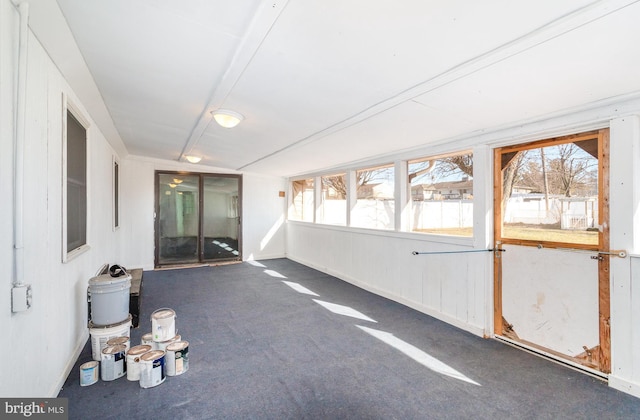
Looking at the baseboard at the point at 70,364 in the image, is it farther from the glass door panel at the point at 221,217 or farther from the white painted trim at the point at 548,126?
the white painted trim at the point at 548,126

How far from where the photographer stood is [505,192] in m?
3.11

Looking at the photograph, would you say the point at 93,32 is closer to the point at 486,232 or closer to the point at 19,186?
the point at 19,186

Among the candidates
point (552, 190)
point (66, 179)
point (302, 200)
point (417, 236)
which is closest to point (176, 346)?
point (66, 179)

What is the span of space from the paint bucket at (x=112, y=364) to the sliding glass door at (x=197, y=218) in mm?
4489

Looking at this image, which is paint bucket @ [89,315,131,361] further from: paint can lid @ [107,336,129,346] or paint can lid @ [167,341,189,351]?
paint can lid @ [167,341,189,351]

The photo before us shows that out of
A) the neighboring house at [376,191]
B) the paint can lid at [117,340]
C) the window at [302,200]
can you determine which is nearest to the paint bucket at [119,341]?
the paint can lid at [117,340]

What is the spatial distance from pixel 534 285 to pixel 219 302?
381 centimetres

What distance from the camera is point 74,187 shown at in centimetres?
264

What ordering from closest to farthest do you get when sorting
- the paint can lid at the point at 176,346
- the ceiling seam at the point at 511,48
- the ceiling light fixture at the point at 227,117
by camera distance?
the ceiling seam at the point at 511,48
the paint can lid at the point at 176,346
the ceiling light fixture at the point at 227,117

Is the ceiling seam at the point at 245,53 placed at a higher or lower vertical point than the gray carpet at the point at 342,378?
higher

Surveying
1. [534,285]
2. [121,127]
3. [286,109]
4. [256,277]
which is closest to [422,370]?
[534,285]

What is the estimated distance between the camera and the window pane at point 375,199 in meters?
4.67

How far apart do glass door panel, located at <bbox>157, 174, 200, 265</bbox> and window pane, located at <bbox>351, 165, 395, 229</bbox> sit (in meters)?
3.88

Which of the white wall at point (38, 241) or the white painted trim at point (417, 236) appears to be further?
the white painted trim at point (417, 236)
